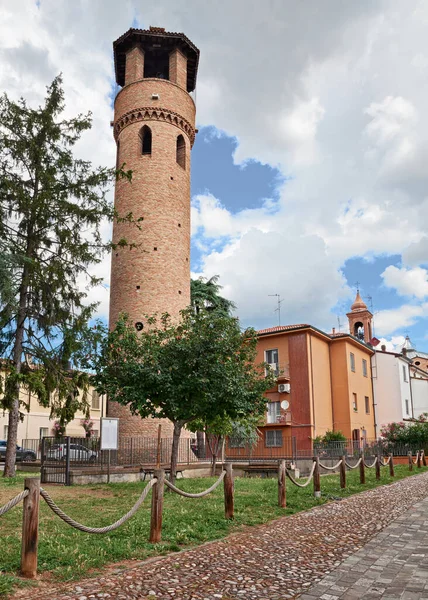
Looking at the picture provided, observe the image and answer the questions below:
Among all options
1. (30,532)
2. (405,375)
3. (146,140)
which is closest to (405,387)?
(405,375)

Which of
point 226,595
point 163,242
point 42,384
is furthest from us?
point 163,242

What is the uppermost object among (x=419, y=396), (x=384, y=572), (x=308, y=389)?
(x=419, y=396)

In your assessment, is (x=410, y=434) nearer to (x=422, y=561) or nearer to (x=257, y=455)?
(x=257, y=455)

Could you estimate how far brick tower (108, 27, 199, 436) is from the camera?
25141 mm

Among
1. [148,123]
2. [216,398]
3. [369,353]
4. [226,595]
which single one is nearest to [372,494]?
[216,398]

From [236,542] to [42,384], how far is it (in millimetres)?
11155

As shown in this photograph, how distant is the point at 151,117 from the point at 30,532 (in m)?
24.9

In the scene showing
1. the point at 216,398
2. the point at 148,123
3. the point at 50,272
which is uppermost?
the point at 148,123

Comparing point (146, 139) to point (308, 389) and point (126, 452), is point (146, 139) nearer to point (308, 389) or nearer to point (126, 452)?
point (126, 452)

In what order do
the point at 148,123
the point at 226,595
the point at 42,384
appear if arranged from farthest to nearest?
the point at 148,123, the point at 42,384, the point at 226,595

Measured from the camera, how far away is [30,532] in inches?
219

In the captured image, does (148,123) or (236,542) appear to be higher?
(148,123)

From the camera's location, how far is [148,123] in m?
27.5

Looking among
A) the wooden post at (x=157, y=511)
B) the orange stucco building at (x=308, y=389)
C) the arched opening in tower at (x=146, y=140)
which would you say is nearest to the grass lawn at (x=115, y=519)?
the wooden post at (x=157, y=511)
